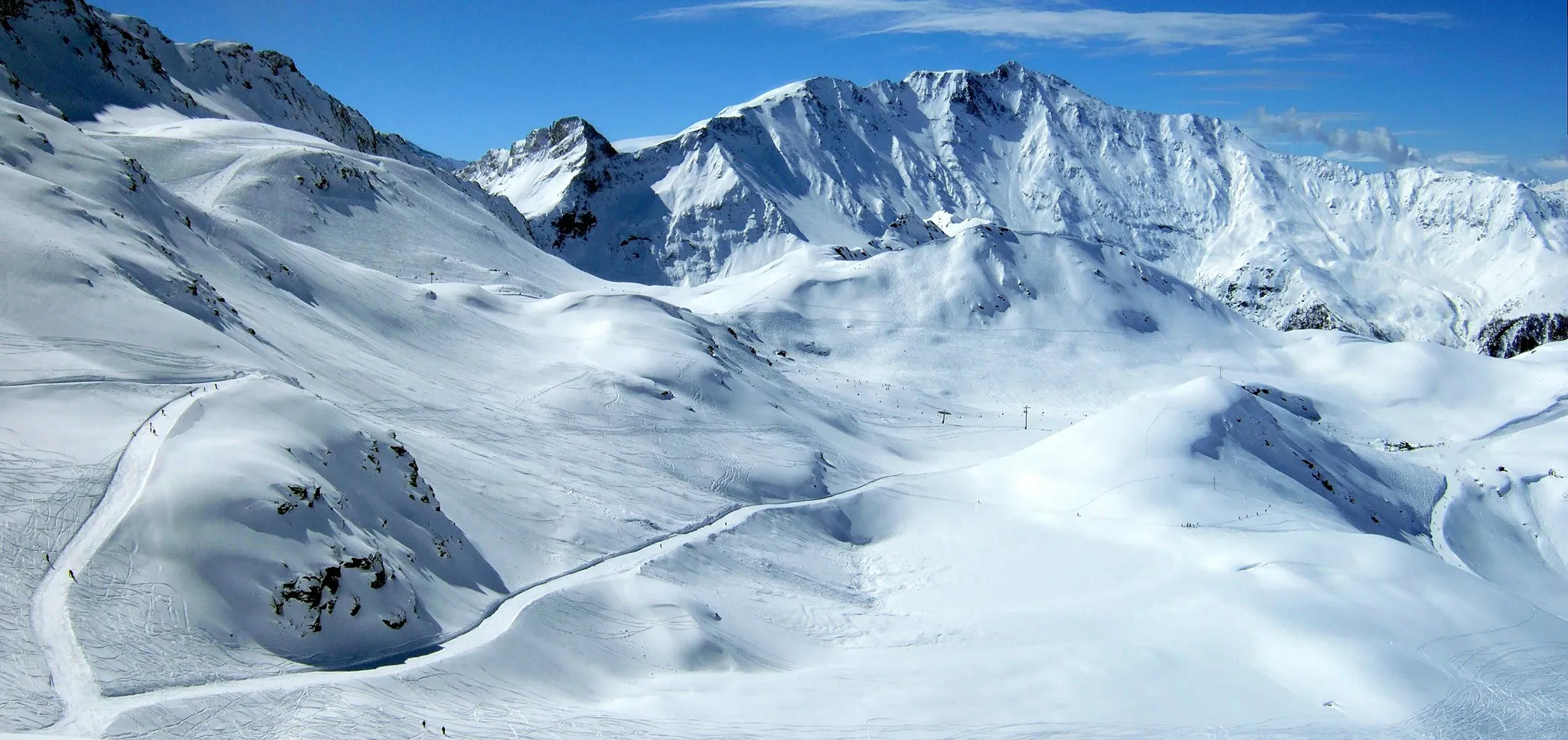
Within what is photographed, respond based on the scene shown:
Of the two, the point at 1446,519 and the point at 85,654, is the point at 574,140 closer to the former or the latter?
the point at 1446,519

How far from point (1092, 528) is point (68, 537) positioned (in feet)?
85.0

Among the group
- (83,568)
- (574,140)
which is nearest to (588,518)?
(83,568)

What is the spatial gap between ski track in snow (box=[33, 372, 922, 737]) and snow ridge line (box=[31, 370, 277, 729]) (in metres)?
0.01

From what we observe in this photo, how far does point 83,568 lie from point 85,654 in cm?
181

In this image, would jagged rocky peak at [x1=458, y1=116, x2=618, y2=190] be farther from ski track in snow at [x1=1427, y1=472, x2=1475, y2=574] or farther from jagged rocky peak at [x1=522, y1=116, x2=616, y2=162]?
ski track in snow at [x1=1427, y1=472, x2=1475, y2=574]

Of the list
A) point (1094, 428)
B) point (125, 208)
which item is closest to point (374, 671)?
point (125, 208)

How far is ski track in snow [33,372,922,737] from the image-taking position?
12.4 m

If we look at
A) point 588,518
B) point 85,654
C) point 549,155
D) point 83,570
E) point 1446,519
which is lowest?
point 1446,519

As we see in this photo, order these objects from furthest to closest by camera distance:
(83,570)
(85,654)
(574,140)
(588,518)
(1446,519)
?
(574,140) → (1446,519) → (588,518) → (83,570) → (85,654)

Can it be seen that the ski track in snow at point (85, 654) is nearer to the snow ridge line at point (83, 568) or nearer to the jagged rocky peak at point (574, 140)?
the snow ridge line at point (83, 568)

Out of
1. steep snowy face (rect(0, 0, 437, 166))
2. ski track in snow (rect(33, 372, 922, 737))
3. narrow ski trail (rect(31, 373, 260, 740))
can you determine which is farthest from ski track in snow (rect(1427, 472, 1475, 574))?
steep snowy face (rect(0, 0, 437, 166))

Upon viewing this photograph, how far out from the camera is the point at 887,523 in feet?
109

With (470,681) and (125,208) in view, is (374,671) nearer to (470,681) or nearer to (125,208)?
(470,681)

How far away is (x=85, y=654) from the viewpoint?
13.0m
